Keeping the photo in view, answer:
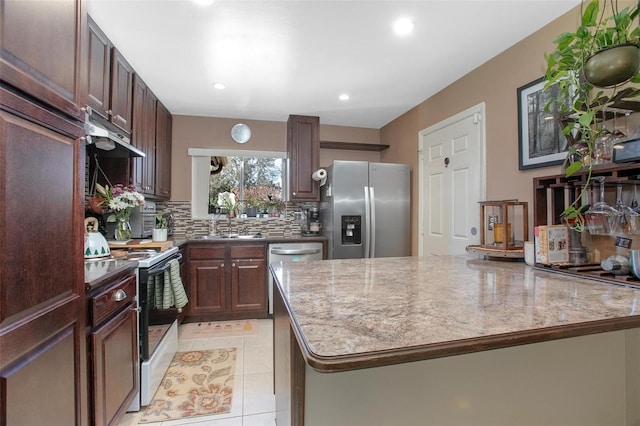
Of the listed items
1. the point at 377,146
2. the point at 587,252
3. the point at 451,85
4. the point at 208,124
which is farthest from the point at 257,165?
the point at 587,252

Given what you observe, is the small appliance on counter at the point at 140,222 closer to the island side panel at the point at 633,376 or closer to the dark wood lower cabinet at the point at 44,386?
the dark wood lower cabinet at the point at 44,386

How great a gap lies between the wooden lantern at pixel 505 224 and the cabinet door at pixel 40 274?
2125 mm

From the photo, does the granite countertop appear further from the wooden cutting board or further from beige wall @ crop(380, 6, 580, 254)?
beige wall @ crop(380, 6, 580, 254)

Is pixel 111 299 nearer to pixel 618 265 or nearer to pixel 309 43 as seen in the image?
pixel 309 43

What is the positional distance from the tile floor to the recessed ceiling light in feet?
8.25

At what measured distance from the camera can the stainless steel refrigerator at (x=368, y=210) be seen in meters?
3.23

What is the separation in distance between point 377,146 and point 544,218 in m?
2.63

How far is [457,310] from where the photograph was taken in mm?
851

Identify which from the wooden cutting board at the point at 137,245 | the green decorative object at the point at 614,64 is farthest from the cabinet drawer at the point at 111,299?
the green decorative object at the point at 614,64

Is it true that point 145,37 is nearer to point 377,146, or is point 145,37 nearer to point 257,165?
point 257,165

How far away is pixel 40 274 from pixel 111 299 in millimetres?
536

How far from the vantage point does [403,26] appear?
1.86 meters

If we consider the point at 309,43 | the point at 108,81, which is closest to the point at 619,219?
the point at 309,43

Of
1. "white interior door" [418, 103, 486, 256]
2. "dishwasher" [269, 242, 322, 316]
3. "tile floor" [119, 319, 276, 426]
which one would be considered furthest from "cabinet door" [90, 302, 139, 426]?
"white interior door" [418, 103, 486, 256]
